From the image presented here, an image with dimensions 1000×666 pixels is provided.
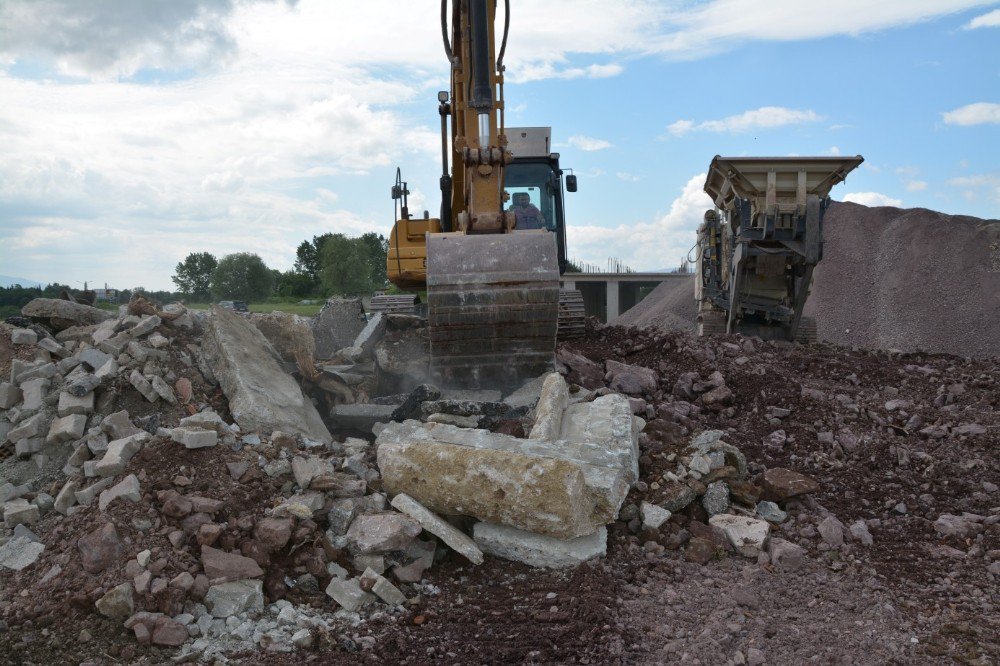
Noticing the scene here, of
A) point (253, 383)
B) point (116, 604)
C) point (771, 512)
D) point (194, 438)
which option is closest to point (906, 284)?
point (771, 512)

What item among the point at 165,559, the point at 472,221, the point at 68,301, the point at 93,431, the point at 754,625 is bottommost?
the point at 754,625

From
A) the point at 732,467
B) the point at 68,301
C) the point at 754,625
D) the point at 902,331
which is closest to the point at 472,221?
the point at 732,467

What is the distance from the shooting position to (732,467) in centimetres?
470

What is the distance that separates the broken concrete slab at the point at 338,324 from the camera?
8883 millimetres

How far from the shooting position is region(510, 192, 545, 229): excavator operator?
9477mm

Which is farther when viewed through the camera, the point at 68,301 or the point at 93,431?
the point at 68,301

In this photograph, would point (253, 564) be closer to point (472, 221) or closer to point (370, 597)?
point (370, 597)

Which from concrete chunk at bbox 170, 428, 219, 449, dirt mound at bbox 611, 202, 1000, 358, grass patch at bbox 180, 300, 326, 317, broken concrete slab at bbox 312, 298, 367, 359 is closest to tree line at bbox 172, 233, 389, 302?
grass patch at bbox 180, 300, 326, 317

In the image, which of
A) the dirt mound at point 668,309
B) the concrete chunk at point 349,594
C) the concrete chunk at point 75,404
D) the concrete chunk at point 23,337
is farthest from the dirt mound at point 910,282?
the concrete chunk at point 23,337

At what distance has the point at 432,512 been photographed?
4.16m

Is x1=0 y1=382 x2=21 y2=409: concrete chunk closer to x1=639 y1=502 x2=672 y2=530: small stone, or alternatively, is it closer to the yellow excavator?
the yellow excavator

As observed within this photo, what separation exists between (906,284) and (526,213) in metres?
10.9

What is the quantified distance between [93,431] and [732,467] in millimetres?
4001

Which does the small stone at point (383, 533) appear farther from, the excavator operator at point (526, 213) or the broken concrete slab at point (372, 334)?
the excavator operator at point (526, 213)
